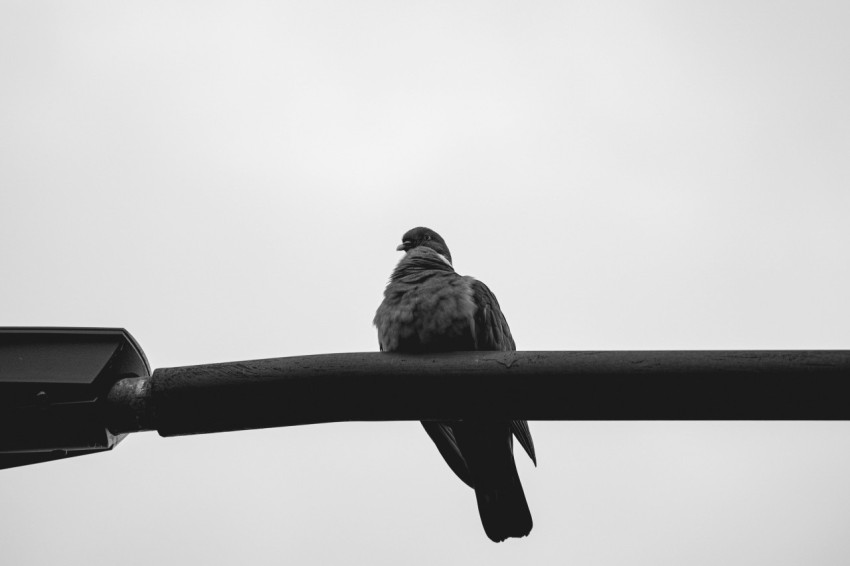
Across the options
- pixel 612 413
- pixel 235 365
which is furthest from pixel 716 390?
pixel 235 365

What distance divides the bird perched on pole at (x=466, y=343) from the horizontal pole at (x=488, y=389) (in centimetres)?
141

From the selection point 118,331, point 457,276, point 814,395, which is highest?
point 457,276

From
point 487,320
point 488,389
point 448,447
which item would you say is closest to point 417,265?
point 487,320

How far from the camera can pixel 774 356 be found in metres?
2.02

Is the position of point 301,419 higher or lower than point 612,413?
higher

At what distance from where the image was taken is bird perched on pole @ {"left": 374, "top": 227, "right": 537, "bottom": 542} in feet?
12.3

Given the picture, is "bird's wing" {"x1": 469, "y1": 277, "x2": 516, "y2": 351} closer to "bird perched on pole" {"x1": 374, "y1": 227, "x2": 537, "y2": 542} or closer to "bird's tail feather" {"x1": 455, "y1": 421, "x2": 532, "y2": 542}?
"bird perched on pole" {"x1": 374, "y1": 227, "x2": 537, "y2": 542}

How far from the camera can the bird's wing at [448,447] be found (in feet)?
12.2

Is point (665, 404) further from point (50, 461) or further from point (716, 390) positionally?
point (50, 461)

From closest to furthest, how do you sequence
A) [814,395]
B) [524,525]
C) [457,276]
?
[814,395] < [524,525] < [457,276]

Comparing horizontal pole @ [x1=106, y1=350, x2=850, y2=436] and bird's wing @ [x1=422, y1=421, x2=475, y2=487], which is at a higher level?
bird's wing @ [x1=422, y1=421, x2=475, y2=487]

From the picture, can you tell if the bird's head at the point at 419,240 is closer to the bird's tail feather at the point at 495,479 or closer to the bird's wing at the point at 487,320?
the bird's wing at the point at 487,320

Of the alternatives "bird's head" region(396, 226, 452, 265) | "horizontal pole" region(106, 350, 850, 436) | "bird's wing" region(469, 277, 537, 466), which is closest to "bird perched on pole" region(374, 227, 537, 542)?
"bird's wing" region(469, 277, 537, 466)

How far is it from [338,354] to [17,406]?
2.96ft
